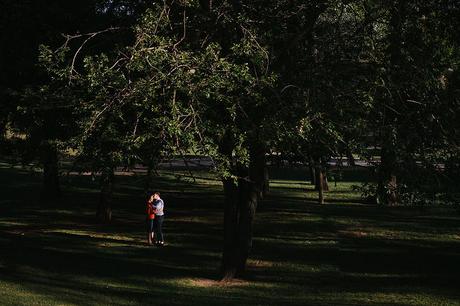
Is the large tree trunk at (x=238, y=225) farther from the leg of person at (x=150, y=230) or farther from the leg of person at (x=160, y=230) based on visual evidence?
the leg of person at (x=150, y=230)

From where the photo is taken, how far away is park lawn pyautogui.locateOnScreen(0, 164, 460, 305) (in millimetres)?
12477

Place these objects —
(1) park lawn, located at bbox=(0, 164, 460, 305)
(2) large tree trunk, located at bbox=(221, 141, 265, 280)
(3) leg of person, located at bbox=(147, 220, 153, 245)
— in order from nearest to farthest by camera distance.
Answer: (1) park lawn, located at bbox=(0, 164, 460, 305), (2) large tree trunk, located at bbox=(221, 141, 265, 280), (3) leg of person, located at bbox=(147, 220, 153, 245)

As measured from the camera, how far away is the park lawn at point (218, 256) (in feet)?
40.9

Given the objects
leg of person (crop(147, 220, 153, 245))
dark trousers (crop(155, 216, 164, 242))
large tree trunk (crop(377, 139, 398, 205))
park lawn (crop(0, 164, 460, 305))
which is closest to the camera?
large tree trunk (crop(377, 139, 398, 205))

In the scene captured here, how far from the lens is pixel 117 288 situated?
42.8 feet

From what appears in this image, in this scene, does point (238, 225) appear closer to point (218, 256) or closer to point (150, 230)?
point (218, 256)

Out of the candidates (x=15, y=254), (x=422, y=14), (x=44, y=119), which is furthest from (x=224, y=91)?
(x=15, y=254)

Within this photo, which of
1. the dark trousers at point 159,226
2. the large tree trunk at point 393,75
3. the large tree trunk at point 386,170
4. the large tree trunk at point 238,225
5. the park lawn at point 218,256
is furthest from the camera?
the dark trousers at point 159,226

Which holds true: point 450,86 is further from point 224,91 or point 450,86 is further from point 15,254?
point 15,254

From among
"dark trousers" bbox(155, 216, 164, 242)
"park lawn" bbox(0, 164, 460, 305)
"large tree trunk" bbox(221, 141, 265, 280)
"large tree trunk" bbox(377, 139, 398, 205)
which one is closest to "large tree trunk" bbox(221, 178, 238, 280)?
"large tree trunk" bbox(221, 141, 265, 280)

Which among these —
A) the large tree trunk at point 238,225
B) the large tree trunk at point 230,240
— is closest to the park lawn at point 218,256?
the large tree trunk at point 230,240

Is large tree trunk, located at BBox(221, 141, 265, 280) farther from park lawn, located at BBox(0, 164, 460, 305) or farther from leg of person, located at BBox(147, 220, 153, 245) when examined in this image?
leg of person, located at BBox(147, 220, 153, 245)

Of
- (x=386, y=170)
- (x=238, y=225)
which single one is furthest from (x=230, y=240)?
(x=386, y=170)

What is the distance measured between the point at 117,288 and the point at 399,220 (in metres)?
14.3
